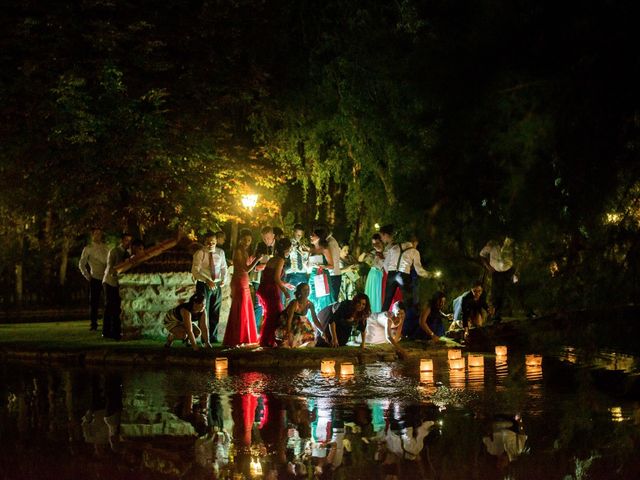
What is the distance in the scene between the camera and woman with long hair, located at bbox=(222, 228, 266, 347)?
18234mm

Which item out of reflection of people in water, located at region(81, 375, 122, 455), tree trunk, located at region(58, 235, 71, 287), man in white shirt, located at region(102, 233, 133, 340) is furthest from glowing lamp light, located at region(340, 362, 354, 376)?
tree trunk, located at region(58, 235, 71, 287)

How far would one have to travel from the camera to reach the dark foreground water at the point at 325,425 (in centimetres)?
844

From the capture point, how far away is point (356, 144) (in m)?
26.1

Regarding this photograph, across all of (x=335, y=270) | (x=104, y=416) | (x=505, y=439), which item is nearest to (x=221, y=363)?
(x=335, y=270)

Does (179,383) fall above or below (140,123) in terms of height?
below

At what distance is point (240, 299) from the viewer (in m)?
18.2

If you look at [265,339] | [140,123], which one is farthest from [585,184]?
[140,123]

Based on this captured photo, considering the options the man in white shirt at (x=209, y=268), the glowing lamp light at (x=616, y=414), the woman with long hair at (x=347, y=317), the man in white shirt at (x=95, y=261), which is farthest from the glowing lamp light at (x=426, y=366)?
the man in white shirt at (x=95, y=261)

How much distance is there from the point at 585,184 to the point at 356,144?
58.4ft

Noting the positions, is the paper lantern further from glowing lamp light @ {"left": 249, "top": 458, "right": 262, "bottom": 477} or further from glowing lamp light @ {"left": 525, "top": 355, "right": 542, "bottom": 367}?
glowing lamp light @ {"left": 249, "top": 458, "right": 262, "bottom": 477}

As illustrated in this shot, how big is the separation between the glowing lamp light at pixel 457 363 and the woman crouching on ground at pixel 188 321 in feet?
16.2

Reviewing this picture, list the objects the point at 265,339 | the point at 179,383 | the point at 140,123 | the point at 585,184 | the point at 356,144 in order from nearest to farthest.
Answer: the point at 585,184, the point at 179,383, the point at 265,339, the point at 140,123, the point at 356,144

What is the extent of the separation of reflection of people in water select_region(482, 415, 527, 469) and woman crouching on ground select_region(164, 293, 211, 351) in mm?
8342

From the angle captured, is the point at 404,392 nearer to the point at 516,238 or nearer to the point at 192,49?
the point at 516,238
